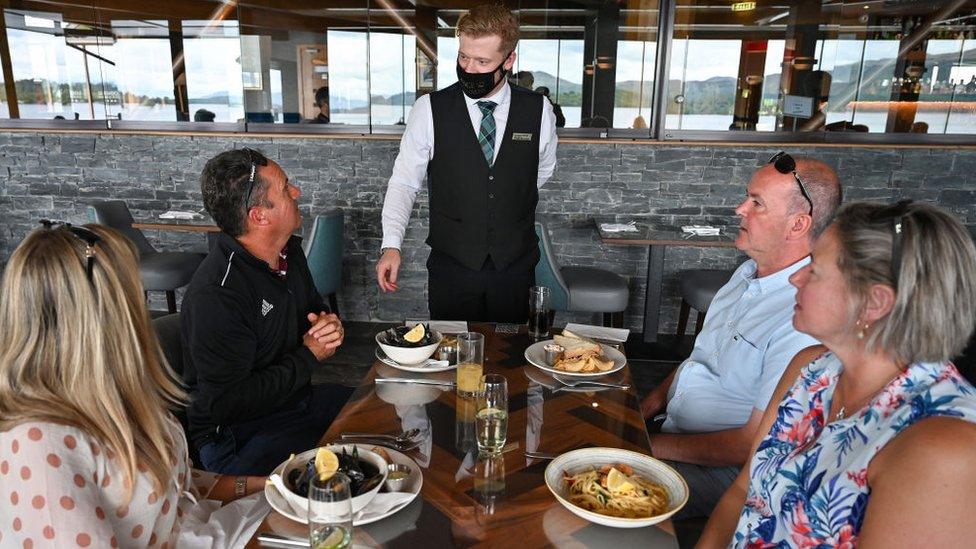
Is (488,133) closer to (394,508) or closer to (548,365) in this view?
(548,365)

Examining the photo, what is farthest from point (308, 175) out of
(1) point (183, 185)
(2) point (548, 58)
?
(2) point (548, 58)

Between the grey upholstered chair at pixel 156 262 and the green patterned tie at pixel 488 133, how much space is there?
94.1 inches

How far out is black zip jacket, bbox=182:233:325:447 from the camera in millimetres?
1791

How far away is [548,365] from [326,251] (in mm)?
2567

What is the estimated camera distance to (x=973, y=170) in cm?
456

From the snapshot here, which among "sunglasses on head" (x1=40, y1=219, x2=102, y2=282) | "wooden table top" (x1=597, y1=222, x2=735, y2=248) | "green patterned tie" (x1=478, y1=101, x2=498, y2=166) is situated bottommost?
"wooden table top" (x1=597, y1=222, x2=735, y2=248)

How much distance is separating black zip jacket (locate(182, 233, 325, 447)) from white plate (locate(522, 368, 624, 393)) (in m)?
0.68

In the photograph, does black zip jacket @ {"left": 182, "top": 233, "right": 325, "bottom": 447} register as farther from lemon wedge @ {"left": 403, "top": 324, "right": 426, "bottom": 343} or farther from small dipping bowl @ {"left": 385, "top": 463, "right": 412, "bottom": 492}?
small dipping bowl @ {"left": 385, "top": 463, "right": 412, "bottom": 492}

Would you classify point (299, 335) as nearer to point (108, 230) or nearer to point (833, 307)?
point (108, 230)

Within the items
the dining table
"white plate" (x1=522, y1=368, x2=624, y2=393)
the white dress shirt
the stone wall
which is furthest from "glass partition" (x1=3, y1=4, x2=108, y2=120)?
"white plate" (x1=522, y1=368, x2=624, y2=393)

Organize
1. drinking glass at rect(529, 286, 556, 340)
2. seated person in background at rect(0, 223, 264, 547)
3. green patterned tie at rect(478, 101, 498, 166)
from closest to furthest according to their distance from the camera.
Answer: seated person in background at rect(0, 223, 264, 547) → drinking glass at rect(529, 286, 556, 340) → green patterned tie at rect(478, 101, 498, 166)

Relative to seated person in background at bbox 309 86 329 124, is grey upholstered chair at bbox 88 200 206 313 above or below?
below

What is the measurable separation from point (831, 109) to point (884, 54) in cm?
57

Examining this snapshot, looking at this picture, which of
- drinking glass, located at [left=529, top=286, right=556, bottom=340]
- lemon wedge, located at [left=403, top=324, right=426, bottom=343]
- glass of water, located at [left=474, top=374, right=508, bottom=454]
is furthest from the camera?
drinking glass, located at [left=529, top=286, right=556, bottom=340]
